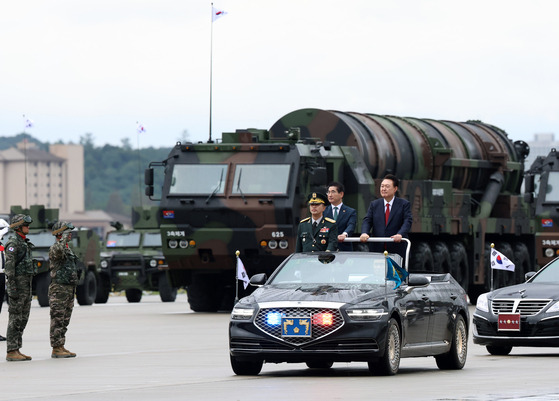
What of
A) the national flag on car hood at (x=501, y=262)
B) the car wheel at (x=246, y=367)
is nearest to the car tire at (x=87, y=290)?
the national flag on car hood at (x=501, y=262)

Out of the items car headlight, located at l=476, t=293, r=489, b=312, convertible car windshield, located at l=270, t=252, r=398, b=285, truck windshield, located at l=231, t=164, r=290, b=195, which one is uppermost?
truck windshield, located at l=231, t=164, r=290, b=195

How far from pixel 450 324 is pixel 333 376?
194 cm

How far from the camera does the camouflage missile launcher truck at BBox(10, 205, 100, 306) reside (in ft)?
137

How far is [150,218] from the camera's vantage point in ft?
162

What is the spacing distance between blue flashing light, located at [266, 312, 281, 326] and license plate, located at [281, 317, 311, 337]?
6cm

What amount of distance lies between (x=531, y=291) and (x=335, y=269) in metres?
4.10

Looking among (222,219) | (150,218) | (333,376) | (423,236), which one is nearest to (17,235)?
(333,376)

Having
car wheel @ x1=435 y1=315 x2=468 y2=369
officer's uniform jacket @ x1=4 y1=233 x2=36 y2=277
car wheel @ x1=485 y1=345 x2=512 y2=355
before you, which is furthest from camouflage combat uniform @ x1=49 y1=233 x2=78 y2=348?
car wheel @ x1=485 y1=345 x2=512 y2=355

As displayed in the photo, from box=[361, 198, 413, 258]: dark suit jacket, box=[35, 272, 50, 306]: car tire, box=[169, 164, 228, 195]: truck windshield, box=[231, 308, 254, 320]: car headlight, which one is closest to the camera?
box=[231, 308, 254, 320]: car headlight

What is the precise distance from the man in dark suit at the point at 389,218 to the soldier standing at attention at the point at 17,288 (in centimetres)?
403

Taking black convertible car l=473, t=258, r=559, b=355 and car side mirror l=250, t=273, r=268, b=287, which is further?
black convertible car l=473, t=258, r=559, b=355

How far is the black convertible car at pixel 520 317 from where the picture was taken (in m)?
20.5

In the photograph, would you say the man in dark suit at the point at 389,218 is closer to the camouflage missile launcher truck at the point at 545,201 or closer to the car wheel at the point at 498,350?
the car wheel at the point at 498,350

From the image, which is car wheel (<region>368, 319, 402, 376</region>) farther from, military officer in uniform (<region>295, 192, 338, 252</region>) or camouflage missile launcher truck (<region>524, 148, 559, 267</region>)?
camouflage missile launcher truck (<region>524, 148, 559, 267</region>)
